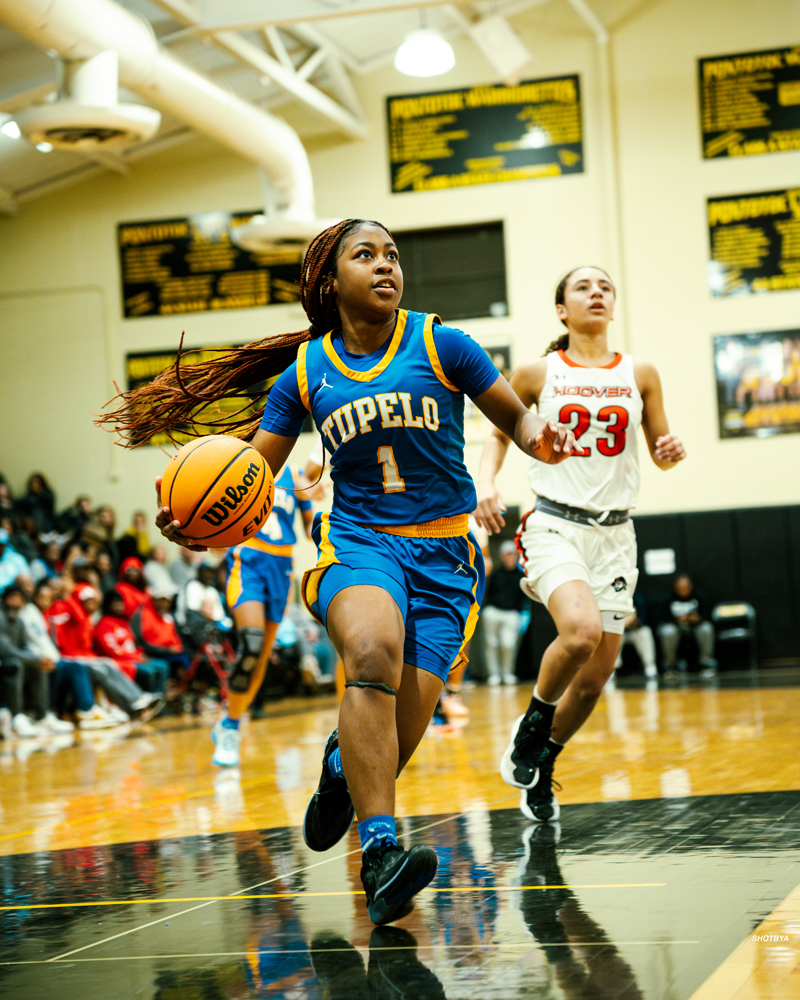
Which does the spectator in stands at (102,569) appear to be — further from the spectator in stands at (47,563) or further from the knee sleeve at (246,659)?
the knee sleeve at (246,659)

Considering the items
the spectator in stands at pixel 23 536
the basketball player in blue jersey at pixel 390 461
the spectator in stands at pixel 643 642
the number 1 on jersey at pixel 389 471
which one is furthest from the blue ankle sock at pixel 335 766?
the spectator in stands at pixel 643 642

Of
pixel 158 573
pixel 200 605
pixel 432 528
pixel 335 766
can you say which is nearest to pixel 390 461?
pixel 432 528

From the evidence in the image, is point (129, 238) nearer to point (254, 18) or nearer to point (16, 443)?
point (16, 443)

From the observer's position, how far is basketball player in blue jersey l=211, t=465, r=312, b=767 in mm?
6871

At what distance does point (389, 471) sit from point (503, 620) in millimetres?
13032

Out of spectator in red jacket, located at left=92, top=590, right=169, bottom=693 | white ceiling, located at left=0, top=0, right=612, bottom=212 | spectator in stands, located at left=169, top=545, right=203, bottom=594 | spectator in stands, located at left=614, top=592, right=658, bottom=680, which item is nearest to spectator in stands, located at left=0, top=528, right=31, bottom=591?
spectator in red jacket, located at left=92, top=590, right=169, bottom=693

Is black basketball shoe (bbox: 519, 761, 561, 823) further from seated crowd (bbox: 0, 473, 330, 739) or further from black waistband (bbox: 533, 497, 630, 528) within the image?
seated crowd (bbox: 0, 473, 330, 739)

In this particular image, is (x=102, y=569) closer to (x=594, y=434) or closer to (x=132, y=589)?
(x=132, y=589)

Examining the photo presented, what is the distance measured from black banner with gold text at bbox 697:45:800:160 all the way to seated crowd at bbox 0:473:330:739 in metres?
8.76

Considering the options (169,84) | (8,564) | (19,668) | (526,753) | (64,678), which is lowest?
(64,678)

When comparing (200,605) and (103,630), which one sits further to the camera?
(200,605)

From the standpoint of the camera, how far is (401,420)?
3.18 m

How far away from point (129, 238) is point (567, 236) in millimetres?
6479

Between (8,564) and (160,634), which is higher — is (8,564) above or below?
above
